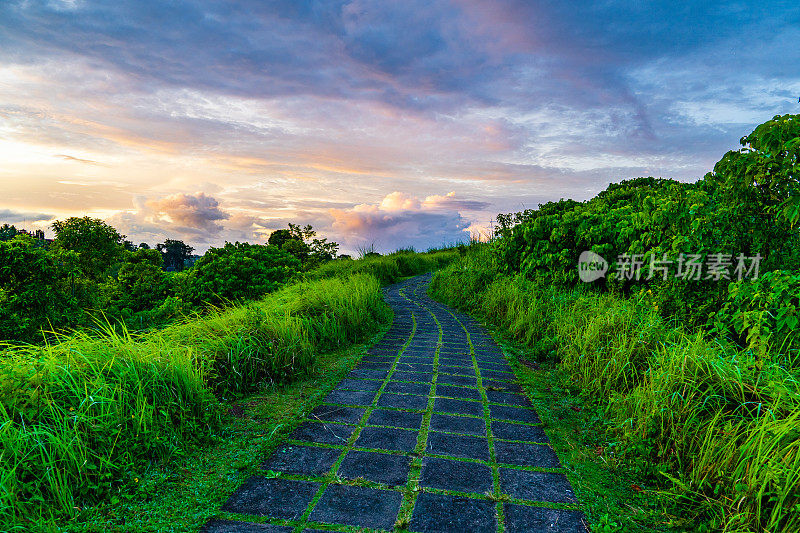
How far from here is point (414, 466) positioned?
2.87 m

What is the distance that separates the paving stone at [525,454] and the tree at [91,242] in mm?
16413

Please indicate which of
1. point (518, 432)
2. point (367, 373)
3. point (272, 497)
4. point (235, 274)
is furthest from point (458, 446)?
point (235, 274)

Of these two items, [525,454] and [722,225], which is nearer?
[525,454]

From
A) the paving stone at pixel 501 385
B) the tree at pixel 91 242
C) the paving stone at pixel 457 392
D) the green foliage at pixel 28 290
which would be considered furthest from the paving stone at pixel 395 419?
the tree at pixel 91 242

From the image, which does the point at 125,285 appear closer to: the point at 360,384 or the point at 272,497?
the point at 360,384

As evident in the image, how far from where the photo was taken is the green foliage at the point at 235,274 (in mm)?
9422

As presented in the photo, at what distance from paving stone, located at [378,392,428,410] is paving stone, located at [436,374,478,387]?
547 mm

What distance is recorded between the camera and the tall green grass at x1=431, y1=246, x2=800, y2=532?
228 centimetres

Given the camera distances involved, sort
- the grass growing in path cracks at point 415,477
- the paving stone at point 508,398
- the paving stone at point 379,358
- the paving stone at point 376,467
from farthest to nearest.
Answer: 1. the paving stone at point 379,358
2. the paving stone at point 508,398
3. the paving stone at point 376,467
4. the grass growing in path cracks at point 415,477

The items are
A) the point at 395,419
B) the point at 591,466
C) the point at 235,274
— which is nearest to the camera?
the point at 591,466

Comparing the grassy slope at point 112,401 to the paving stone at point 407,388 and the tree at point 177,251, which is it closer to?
the paving stone at point 407,388

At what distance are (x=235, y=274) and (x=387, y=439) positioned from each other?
732cm

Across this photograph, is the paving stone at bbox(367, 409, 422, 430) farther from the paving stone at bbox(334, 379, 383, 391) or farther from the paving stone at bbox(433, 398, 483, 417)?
the paving stone at bbox(334, 379, 383, 391)

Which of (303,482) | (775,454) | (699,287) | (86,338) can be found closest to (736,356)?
(775,454)
